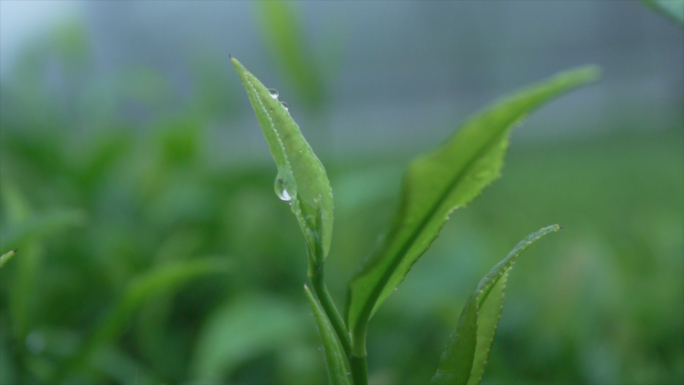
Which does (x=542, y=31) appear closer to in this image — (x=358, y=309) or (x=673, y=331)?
(x=673, y=331)

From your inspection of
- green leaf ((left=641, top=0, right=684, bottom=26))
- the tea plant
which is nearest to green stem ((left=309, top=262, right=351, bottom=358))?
the tea plant

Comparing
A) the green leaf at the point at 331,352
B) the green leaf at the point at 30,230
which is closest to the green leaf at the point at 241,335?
the green leaf at the point at 30,230

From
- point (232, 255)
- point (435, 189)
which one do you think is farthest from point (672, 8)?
point (232, 255)

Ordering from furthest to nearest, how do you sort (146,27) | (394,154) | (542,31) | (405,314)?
(542,31) < (394,154) < (146,27) < (405,314)

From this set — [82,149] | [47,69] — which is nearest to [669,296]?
[82,149]

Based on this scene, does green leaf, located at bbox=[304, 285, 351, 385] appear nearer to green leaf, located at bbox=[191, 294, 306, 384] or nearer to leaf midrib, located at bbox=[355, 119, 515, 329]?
leaf midrib, located at bbox=[355, 119, 515, 329]

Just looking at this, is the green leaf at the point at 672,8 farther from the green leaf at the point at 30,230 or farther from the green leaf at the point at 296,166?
the green leaf at the point at 30,230

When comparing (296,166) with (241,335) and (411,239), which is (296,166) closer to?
(411,239)
